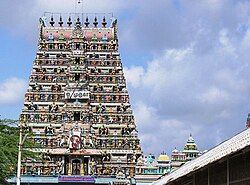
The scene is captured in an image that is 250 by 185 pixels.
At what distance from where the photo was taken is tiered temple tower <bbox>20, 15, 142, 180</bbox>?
69.4 m

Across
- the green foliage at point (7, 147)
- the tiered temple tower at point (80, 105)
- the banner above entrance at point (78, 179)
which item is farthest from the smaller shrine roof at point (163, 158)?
the green foliage at point (7, 147)

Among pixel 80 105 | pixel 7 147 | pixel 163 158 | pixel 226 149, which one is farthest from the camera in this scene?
pixel 80 105

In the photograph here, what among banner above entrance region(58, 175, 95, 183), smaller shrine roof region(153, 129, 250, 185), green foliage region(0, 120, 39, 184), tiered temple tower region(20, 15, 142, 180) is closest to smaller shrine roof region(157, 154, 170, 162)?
tiered temple tower region(20, 15, 142, 180)

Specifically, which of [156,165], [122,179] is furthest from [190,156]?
[122,179]

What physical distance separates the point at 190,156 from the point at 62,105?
14.8 metres

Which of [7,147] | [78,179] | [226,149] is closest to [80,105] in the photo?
[78,179]

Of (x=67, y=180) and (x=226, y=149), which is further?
(x=67, y=180)

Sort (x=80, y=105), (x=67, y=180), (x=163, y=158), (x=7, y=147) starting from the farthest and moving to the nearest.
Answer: (x=80, y=105)
(x=163, y=158)
(x=67, y=180)
(x=7, y=147)

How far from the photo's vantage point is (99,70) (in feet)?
246

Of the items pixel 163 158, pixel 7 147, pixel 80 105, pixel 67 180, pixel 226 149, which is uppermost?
pixel 80 105

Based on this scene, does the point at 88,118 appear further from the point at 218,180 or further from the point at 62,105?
the point at 218,180

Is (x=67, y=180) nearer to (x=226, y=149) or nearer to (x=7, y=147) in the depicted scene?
(x=7, y=147)

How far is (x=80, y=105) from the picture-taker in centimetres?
7200

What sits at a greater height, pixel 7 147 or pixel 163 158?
pixel 163 158
